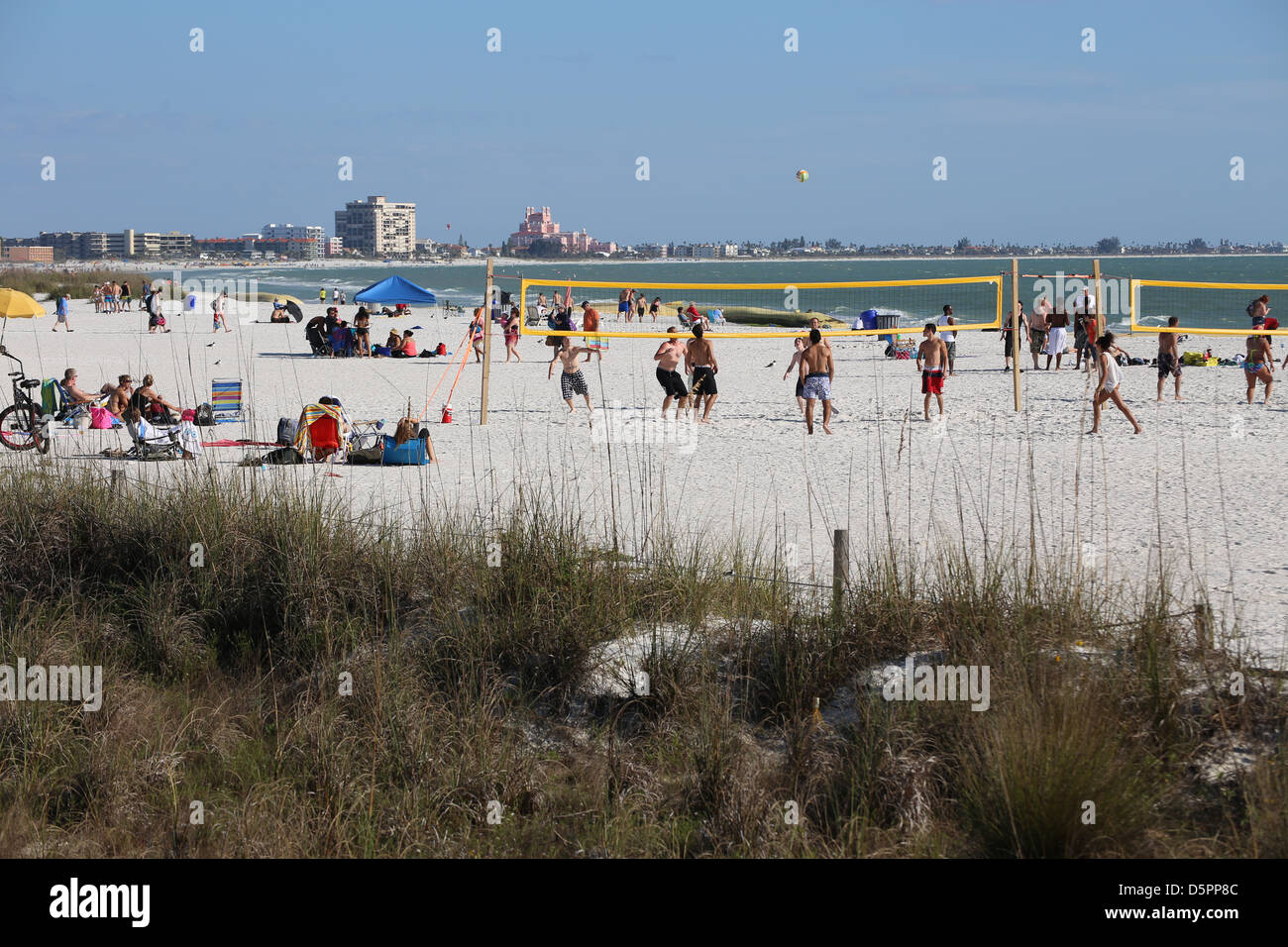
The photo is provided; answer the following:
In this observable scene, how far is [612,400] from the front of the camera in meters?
16.5

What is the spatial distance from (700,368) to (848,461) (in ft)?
11.0

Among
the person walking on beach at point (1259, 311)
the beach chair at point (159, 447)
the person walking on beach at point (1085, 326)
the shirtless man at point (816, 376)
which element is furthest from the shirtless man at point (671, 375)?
the person walking on beach at point (1085, 326)

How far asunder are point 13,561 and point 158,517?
0.75 metres

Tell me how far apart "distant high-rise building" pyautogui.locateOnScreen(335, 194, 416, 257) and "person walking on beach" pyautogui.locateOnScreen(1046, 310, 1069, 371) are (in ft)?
576

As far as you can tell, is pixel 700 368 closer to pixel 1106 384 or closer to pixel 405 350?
pixel 1106 384

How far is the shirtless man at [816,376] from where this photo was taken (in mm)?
12641

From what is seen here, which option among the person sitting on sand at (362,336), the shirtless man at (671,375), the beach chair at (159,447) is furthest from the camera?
the person sitting on sand at (362,336)

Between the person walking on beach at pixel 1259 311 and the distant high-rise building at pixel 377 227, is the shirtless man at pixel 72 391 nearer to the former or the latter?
the person walking on beach at pixel 1259 311

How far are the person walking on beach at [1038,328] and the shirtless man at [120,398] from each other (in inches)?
566

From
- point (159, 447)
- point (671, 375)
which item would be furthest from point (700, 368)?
point (159, 447)

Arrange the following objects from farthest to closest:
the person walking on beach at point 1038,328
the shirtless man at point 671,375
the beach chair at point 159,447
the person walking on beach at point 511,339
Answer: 1. the person walking on beach at point 511,339
2. the person walking on beach at point 1038,328
3. the shirtless man at point 671,375
4. the beach chair at point 159,447

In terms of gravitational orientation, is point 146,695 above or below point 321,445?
below
